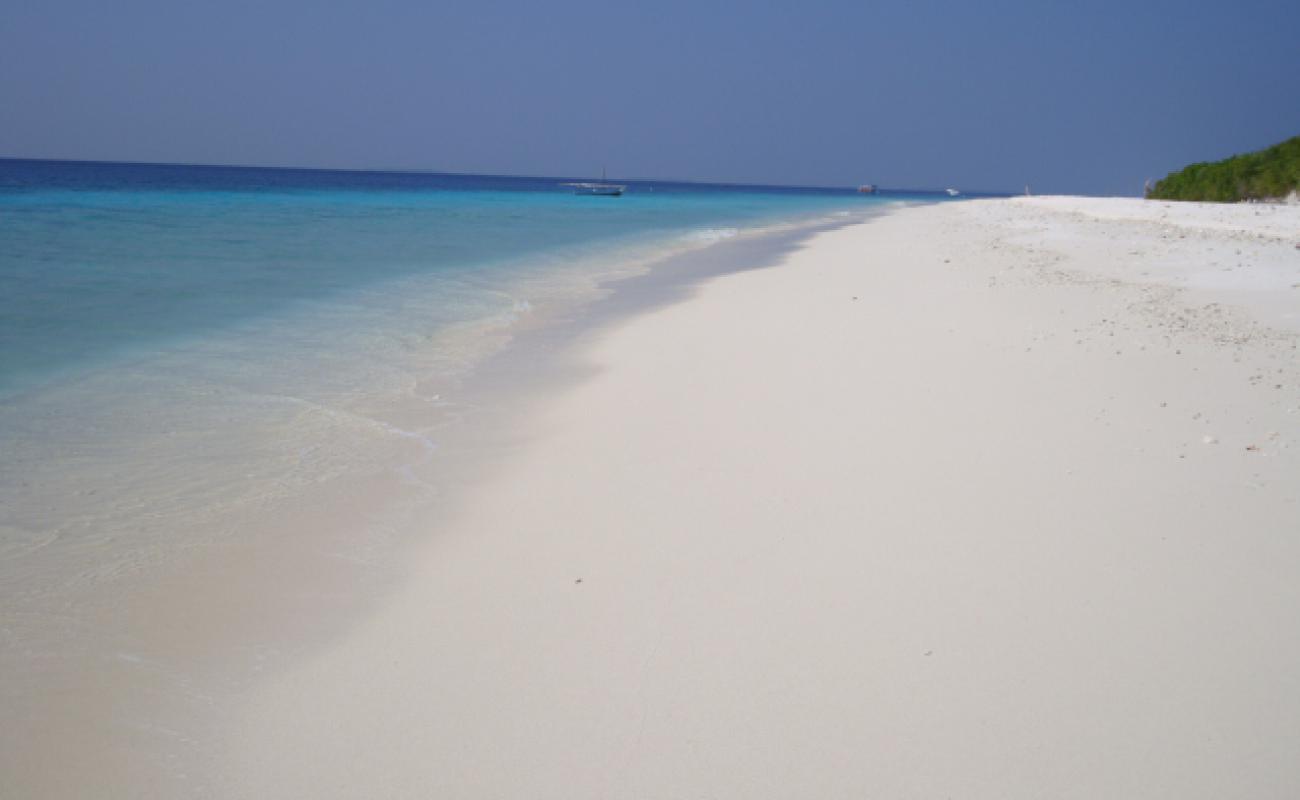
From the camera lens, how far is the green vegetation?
89.5 ft

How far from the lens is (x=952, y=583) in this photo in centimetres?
304

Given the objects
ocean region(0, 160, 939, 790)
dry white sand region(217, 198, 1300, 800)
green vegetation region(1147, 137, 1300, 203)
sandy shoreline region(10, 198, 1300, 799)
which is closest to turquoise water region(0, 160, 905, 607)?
ocean region(0, 160, 939, 790)

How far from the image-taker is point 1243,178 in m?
29.3

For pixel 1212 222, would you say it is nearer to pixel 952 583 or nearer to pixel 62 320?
pixel 952 583

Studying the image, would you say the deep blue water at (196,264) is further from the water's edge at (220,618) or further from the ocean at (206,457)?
the water's edge at (220,618)

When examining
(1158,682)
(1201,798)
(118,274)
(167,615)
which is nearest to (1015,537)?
(1158,682)

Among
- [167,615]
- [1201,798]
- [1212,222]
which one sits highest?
[1212,222]

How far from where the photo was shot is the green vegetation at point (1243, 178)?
27266 millimetres

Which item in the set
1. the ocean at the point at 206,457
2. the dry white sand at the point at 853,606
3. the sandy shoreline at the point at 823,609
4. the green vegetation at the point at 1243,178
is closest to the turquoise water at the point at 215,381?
the ocean at the point at 206,457

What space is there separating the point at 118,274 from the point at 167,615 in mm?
11598

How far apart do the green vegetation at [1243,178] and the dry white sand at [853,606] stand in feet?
92.4

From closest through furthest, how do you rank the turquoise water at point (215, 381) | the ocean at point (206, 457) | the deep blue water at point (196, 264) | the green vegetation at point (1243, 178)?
the ocean at point (206, 457), the turquoise water at point (215, 381), the deep blue water at point (196, 264), the green vegetation at point (1243, 178)

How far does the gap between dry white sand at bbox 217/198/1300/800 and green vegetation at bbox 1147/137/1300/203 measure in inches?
1109

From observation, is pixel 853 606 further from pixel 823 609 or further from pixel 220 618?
pixel 220 618
